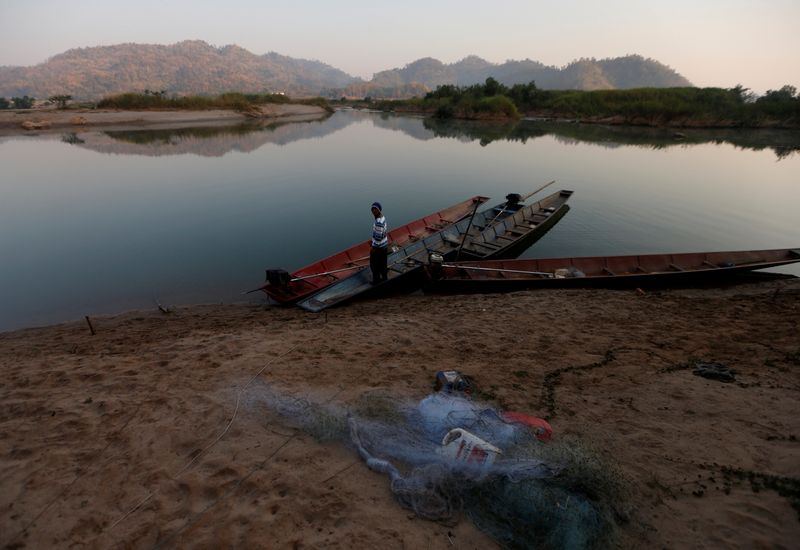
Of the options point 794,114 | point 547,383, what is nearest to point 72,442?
point 547,383

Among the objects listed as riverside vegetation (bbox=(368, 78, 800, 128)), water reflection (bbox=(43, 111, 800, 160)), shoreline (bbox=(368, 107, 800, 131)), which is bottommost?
water reflection (bbox=(43, 111, 800, 160))

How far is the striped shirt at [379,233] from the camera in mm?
8148

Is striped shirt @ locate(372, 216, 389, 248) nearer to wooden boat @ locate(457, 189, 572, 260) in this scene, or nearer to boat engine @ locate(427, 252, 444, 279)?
boat engine @ locate(427, 252, 444, 279)

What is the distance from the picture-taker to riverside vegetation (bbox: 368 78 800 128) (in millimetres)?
45062

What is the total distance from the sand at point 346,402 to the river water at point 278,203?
306 centimetres

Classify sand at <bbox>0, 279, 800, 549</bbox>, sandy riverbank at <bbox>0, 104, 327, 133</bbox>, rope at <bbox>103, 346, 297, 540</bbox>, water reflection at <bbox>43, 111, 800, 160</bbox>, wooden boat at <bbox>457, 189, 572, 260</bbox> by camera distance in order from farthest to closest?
sandy riverbank at <bbox>0, 104, 327, 133</bbox>, water reflection at <bbox>43, 111, 800, 160</bbox>, wooden boat at <bbox>457, 189, 572, 260</bbox>, rope at <bbox>103, 346, 297, 540</bbox>, sand at <bbox>0, 279, 800, 549</bbox>

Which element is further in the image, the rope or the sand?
the rope

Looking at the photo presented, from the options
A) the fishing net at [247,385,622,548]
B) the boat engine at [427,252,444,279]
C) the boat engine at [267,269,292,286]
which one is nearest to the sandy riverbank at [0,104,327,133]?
the boat engine at [267,269,292,286]

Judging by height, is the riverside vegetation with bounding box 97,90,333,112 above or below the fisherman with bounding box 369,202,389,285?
above

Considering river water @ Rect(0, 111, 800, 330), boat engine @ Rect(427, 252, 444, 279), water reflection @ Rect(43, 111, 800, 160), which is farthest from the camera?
water reflection @ Rect(43, 111, 800, 160)

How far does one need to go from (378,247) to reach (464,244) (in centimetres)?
402

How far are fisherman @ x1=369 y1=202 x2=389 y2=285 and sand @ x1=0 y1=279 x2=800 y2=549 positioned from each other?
149 centimetres

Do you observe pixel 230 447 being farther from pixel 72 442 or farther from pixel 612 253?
pixel 612 253

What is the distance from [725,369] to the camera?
16.9 feet
